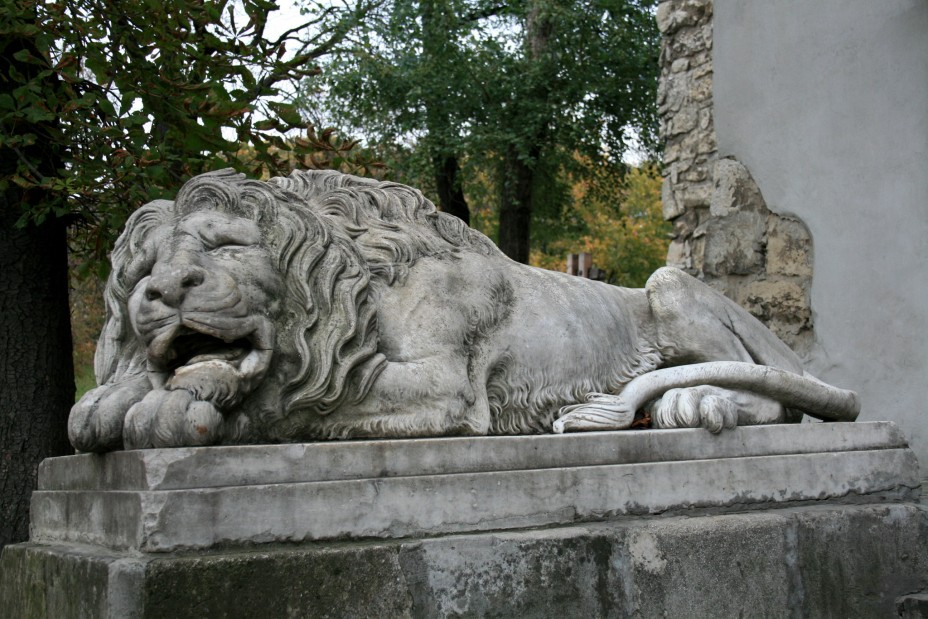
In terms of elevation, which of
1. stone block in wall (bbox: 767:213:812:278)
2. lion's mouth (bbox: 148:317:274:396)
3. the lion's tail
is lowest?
the lion's tail

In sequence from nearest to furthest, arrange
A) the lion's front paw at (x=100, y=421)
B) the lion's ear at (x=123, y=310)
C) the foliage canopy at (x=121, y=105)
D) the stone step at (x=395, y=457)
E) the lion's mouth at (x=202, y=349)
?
the stone step at (x=395, y=457), the lion's front paw at (x=100, y=421), the lion's mouth at (x=202, y=349), the lion's ear at (x=123, y=310), the foliage canopy at (x=121, y=105)

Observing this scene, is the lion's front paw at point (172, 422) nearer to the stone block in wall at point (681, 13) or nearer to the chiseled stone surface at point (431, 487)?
the chiseled stone surface at point (431, 487)

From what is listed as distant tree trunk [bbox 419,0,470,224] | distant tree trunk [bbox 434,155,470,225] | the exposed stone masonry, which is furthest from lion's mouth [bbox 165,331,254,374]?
distant tree trunk [bbox 434,155,470,225]

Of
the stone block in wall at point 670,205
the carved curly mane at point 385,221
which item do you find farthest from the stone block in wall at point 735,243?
the carved curly mane at point 385,221

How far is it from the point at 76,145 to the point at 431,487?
3.50 meters

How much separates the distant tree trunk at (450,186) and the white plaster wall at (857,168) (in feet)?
28.2

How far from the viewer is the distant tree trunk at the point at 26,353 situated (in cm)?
571

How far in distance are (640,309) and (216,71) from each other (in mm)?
2633

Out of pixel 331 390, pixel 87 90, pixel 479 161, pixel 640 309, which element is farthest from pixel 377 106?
pixel 331 390

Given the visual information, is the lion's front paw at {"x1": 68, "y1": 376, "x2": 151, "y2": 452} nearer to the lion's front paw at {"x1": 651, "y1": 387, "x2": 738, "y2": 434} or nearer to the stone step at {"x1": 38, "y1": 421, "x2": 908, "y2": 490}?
the stone step at {"x1": 38, "y1": 421, "x2": 908, "y2": 490}

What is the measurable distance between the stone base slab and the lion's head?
1.46ft

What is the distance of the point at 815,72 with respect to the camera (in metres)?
7.88

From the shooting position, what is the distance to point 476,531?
343cm

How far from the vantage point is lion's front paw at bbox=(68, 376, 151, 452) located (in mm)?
3354
